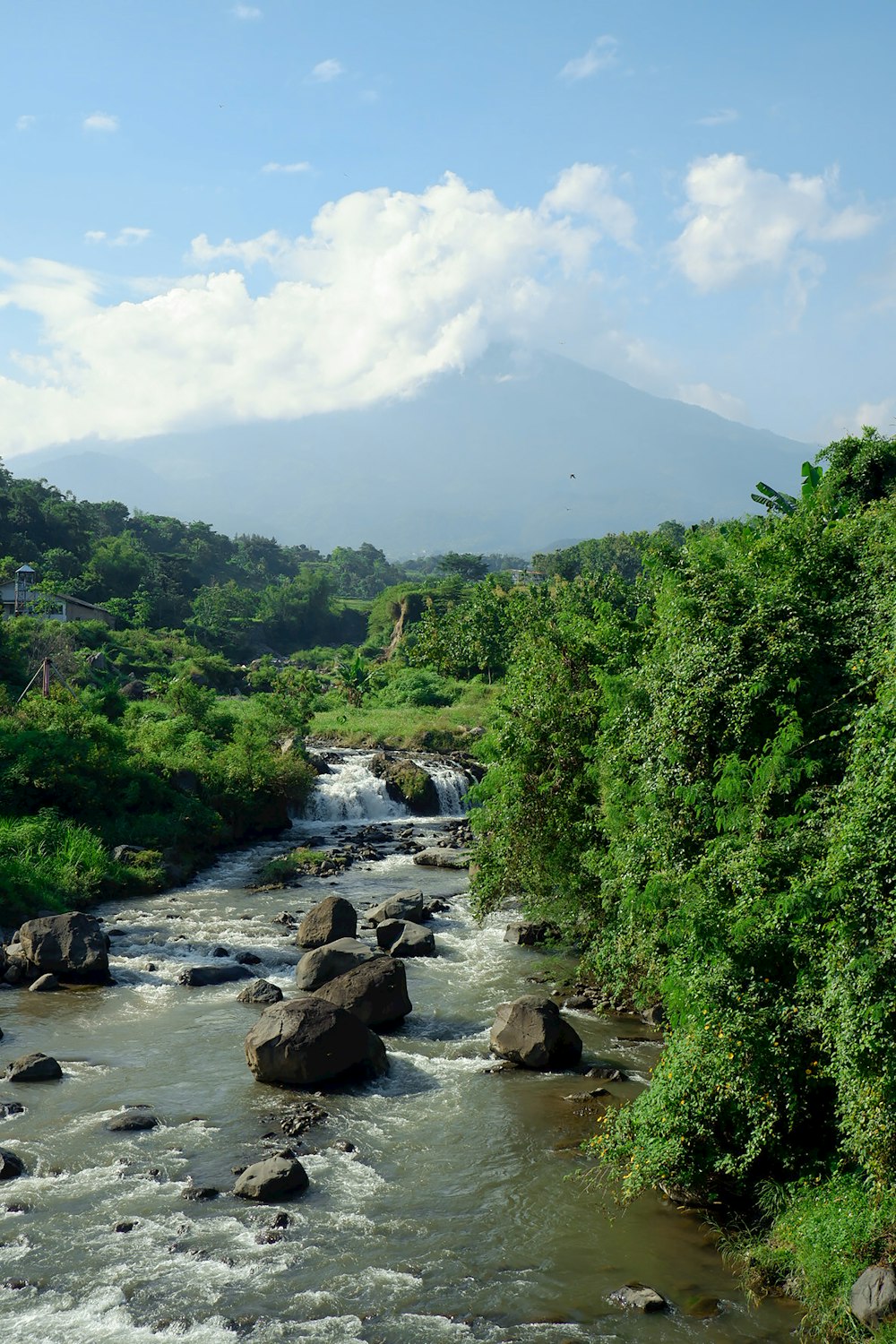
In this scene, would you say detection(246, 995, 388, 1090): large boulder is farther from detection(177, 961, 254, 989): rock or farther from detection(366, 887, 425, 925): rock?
detection(366, 887, 425, 925): rock

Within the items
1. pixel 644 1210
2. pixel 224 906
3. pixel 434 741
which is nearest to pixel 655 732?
pixel 644 1210

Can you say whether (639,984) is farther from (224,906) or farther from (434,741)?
(434,741)

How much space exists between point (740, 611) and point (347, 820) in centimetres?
2811

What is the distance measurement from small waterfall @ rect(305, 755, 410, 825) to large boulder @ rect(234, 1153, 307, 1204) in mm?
25986

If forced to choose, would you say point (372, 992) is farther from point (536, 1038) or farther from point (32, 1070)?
point (32, 1070)

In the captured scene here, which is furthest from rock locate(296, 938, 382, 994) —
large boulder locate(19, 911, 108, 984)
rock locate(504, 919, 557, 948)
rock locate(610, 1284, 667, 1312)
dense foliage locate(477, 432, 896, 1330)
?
rock locate(610, 1284, 667, 1312)

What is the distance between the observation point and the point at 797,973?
10.3 metres

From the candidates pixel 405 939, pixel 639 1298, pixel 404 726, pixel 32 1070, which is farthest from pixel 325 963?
pixel 404 726

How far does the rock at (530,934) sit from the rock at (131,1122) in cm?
975

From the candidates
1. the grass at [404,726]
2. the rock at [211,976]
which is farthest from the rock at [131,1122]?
the grass at [404,726]

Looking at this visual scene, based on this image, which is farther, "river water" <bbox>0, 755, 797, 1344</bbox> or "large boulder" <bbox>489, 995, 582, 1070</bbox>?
"large boulder" <bbox>489, 995, 582, 1070</bbox>

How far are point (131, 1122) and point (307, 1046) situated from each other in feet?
8.18

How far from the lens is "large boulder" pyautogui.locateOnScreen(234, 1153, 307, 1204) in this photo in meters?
12.0

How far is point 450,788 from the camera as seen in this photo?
135ft
